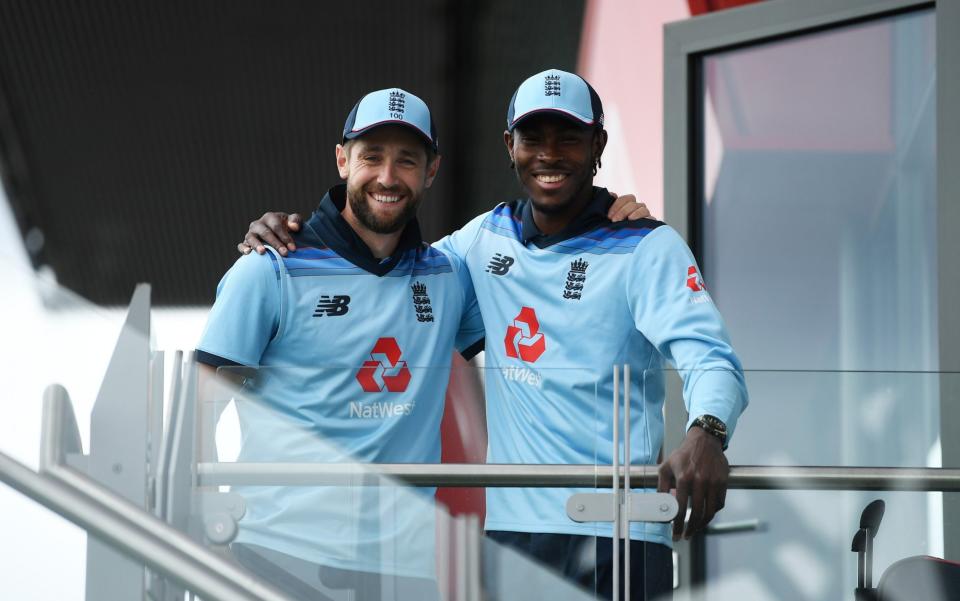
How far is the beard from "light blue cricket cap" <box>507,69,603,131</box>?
0.28 meters

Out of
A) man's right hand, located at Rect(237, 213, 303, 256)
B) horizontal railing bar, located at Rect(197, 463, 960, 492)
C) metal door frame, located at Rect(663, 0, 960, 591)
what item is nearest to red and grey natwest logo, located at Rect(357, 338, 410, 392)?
horizontal railing bar, located at Rect(197, 463, 960, 492)

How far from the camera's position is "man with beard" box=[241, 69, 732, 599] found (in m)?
1.85

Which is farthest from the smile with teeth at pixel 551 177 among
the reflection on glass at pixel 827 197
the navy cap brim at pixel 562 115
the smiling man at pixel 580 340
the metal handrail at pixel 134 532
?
the metal handrail at pixel 134 532

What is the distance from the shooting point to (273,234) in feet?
8.21

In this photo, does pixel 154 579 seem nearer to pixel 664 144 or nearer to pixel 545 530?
pixel 545 530

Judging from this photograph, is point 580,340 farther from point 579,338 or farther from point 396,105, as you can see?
point 396,105

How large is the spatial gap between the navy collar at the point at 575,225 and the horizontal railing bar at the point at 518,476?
750 millimetres

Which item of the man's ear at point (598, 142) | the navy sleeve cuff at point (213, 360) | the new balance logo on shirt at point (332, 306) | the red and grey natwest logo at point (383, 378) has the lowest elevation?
the red and grey natwest logo at point (383, 378)

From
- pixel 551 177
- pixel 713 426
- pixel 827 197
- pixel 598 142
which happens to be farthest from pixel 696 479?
pixel 827 197

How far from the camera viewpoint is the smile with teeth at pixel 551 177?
255 centimetres

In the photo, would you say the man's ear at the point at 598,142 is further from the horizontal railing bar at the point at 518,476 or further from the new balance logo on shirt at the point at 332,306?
the horizontal railing bar at the point at 518,476

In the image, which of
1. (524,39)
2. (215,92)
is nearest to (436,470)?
(524,39)

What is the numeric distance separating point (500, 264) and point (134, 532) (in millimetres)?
1334

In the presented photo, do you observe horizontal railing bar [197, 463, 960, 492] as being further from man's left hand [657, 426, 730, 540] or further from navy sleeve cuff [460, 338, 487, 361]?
navy sleeve cuff [460, 338, 487, 361]
